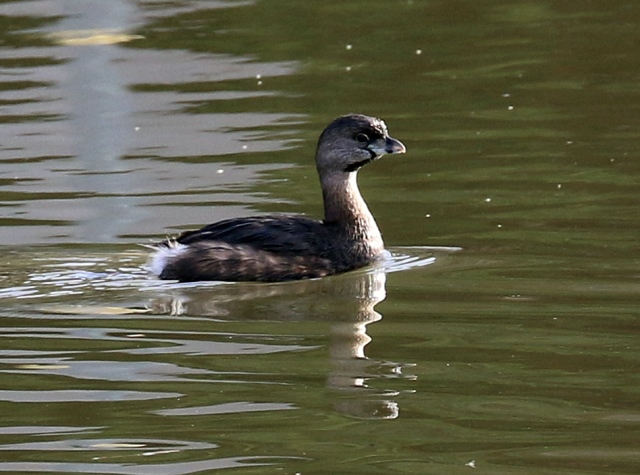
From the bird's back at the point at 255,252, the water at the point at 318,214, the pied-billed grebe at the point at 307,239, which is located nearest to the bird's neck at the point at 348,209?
the pied-billed grebe at the point at 307,239

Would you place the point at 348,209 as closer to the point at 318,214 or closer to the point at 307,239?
the point at 307,239

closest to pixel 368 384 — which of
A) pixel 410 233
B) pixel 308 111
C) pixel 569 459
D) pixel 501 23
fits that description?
pixel 569 459

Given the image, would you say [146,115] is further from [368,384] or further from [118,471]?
[118,471]

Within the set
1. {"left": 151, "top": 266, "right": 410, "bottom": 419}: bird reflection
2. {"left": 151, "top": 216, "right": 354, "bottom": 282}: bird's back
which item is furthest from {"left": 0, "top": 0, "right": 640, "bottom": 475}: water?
{"left": 151, "top": 216, "right": 354, "bottom": 282}: bird's back

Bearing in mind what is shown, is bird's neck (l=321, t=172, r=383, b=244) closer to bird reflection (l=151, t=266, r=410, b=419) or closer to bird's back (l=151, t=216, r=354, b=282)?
bird's back (l=151, t=216, r=354, b=282)

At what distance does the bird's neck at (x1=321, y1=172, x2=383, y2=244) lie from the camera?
8.85 meters

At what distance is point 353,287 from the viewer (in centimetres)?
838

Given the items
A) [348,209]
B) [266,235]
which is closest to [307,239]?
[266,235]

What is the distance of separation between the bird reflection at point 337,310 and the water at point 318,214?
25 mm

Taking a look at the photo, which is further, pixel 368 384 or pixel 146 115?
pixel 146 115

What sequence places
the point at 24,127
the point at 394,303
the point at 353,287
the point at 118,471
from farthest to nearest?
1. the point at 24,127
2. the point at 353,287
3. the point at 394,303
4. the point at 118,471

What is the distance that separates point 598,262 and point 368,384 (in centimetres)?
223

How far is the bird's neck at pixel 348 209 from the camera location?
8.85 metres

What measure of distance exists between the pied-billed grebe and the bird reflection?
0.10 m
